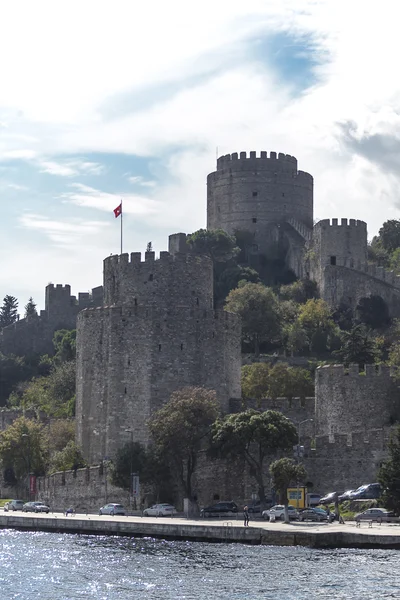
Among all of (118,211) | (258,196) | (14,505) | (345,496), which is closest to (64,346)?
(258,196)

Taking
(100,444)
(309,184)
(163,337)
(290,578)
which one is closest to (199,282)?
(163,337)

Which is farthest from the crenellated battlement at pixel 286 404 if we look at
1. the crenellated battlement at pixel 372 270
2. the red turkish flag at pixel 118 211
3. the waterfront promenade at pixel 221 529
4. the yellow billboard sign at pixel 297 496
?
the crenellated battlement at pixel 372 270

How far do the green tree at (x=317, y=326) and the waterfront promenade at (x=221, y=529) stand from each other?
99.2 ft

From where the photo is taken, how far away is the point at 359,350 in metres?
80.7

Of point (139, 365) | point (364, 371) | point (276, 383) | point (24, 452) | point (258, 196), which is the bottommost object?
point (24, 452)

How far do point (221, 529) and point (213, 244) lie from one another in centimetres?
5109

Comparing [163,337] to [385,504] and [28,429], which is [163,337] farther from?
[385,504]

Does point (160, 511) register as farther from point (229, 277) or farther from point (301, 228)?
point (301, 228)

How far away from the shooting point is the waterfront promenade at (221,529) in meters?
49.6

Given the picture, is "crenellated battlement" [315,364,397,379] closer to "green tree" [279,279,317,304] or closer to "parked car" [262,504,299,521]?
"parked car" [262,504,299,521]

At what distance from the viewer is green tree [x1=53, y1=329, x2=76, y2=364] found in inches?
3922

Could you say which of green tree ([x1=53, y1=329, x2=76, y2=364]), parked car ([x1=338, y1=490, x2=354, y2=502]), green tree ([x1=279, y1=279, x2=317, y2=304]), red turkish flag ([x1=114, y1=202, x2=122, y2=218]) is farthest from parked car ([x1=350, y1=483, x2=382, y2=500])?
green tree ([x1=53, y1=329, x2=76, y2=364])

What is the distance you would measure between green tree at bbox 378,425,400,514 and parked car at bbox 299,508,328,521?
9.00ft

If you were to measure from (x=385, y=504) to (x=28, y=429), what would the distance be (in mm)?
27382
